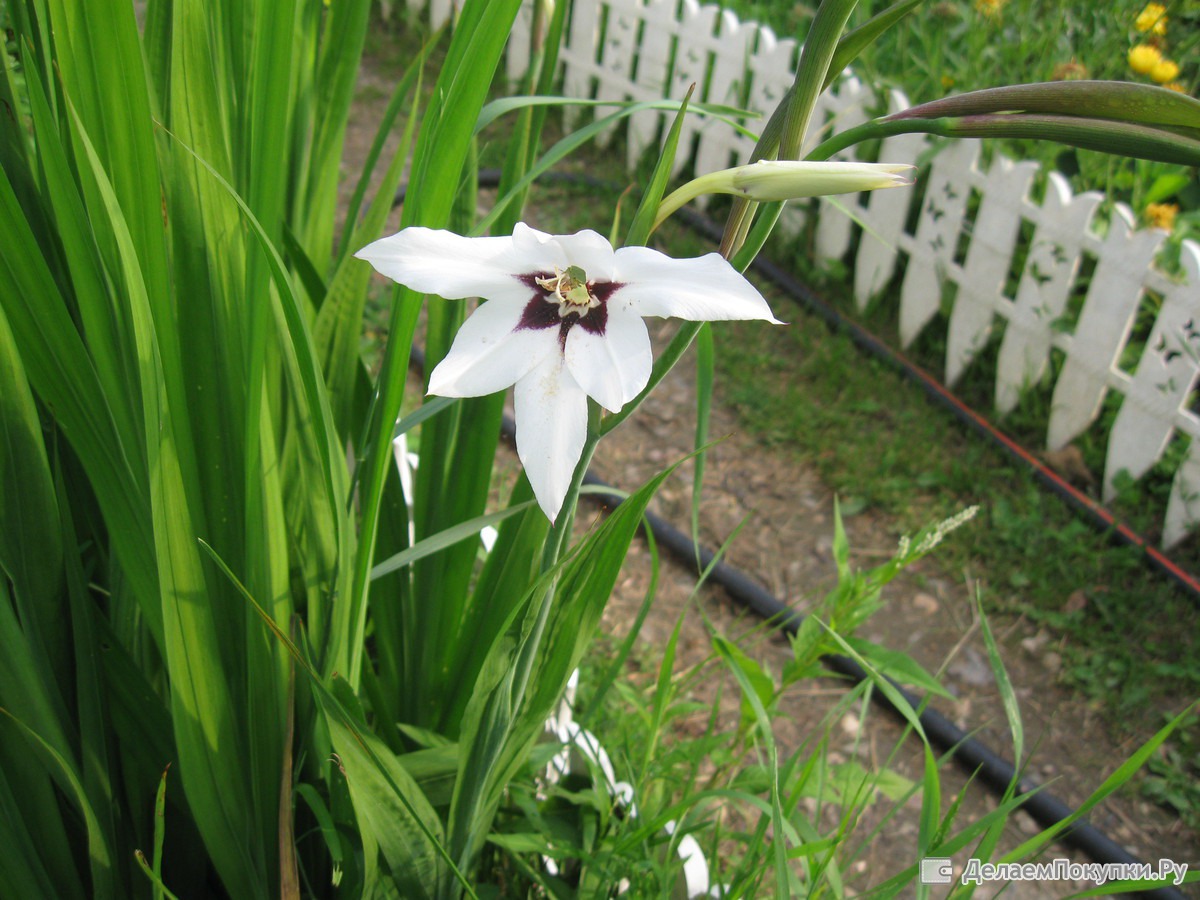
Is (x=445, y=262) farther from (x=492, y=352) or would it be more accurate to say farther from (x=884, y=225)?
(x=884, y=225)

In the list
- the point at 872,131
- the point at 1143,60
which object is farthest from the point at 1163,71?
the point at 872,131

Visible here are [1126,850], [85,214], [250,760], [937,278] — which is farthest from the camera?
[937,278]

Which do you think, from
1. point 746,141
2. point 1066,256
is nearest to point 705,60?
point 746,141

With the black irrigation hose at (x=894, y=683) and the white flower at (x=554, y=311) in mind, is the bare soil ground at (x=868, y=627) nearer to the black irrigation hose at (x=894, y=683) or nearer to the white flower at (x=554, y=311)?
the black irrigation hose at (x=894, y=683)

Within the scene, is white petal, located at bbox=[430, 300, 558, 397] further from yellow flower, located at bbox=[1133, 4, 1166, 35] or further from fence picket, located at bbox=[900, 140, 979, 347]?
yellow flower, located at bbox=[1133, 4, 1166, 35]

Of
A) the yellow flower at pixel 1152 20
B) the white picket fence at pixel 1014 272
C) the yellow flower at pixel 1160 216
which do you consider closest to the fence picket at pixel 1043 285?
the white picket fence at pixel 1014 272

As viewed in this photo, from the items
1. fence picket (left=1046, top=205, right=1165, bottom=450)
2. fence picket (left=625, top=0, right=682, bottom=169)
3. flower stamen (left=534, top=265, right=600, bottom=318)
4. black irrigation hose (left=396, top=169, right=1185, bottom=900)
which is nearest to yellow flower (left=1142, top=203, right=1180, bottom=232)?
fence picket (left=1046, top=205, right=1165, bottom=450)

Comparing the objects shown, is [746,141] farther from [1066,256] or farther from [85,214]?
[85,214]
